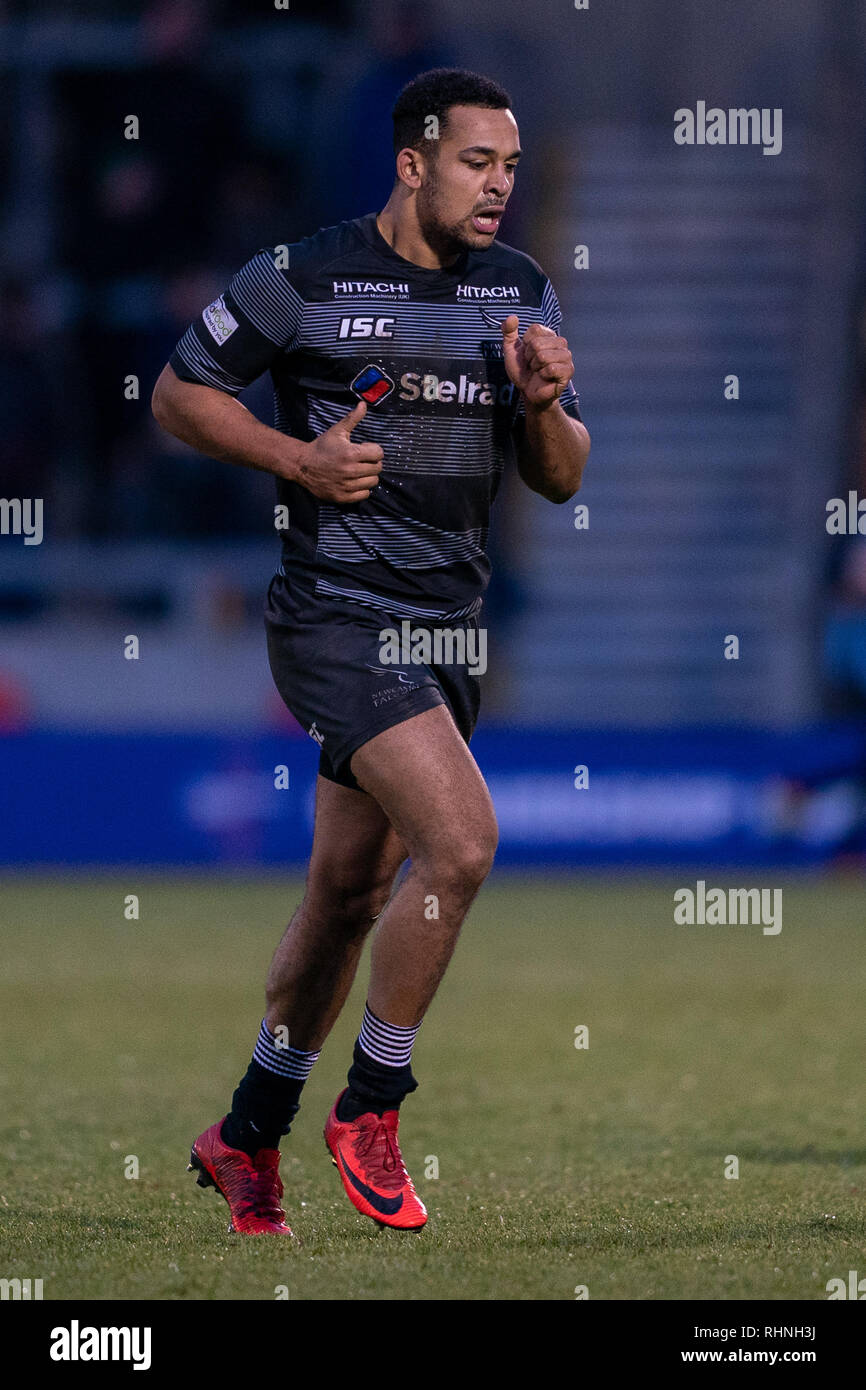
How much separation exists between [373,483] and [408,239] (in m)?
0.65

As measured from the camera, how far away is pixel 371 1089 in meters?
4.56

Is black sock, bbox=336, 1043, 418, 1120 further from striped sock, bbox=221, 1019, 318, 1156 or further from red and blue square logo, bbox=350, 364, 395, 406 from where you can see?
red and blue square logo, bbox=350, 364, 395, 406

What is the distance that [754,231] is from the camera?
60.7ft

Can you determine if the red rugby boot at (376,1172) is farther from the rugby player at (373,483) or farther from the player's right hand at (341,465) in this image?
the player's right hand at (341,465)

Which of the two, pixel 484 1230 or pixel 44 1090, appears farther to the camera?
pixel 44 1090

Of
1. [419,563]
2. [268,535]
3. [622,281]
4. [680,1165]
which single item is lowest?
[680,1165]

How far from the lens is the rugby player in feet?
15.0

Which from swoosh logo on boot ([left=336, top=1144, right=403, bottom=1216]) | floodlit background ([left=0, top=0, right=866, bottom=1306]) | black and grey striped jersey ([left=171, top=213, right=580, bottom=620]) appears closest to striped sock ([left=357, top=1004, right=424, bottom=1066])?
swoosh logo on boot ([left=336, top=1144, right=403, bottom=1216])

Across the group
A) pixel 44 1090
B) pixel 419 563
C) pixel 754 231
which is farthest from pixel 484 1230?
pixel 754 231

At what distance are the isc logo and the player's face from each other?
0.87ft

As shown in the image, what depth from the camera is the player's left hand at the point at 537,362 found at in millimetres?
4574

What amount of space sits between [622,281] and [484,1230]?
14.8m

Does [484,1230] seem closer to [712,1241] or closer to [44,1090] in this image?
[712,1241]
